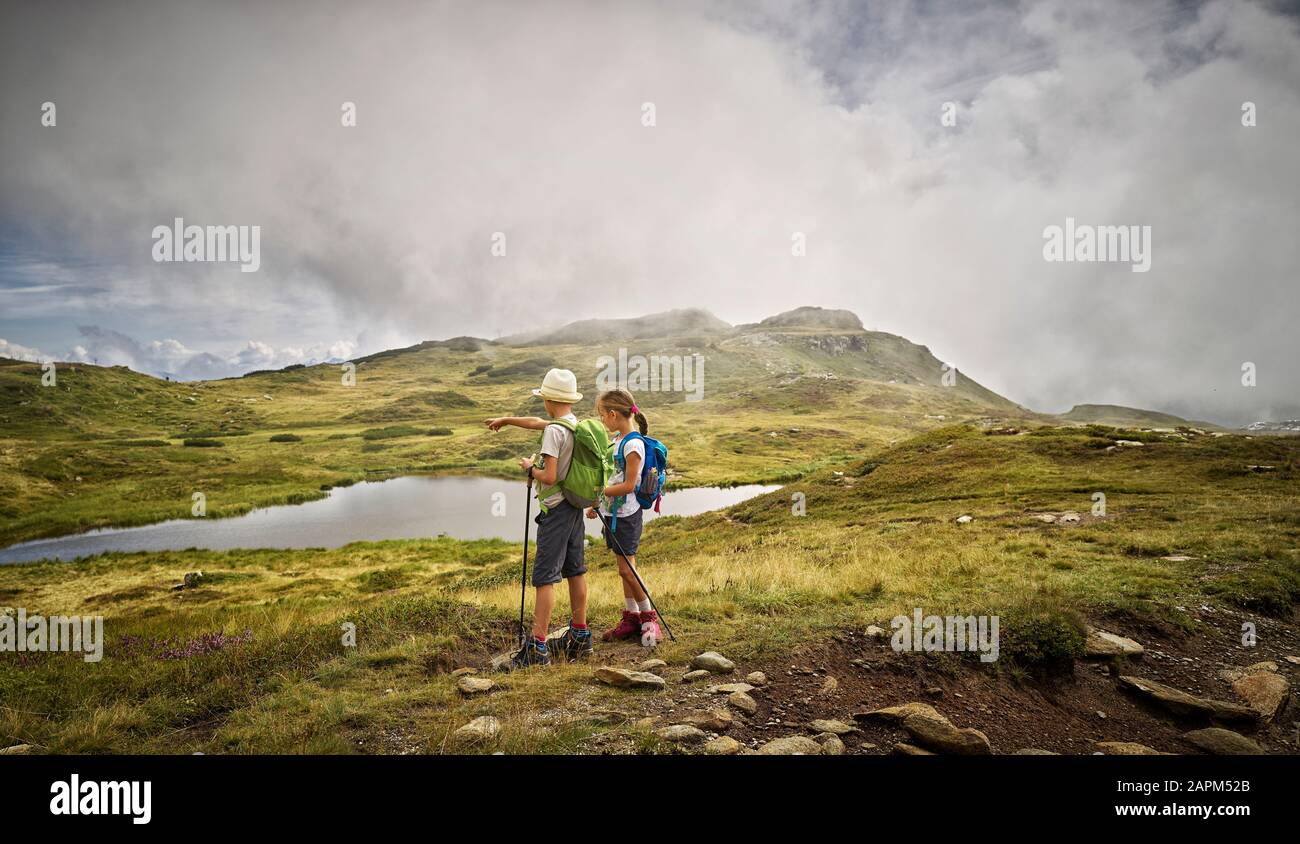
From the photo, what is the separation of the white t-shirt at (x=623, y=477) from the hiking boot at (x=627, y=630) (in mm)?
1699

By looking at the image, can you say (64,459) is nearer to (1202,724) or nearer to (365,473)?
(365,473)

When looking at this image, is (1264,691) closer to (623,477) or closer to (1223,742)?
(1223,742)

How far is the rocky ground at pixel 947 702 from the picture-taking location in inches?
193

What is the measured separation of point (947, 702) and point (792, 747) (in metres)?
2.46

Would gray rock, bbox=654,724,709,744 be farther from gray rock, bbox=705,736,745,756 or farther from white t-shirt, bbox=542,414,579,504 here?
white t-shirt, bbox=542,414,579,504

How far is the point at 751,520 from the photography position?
2952cm

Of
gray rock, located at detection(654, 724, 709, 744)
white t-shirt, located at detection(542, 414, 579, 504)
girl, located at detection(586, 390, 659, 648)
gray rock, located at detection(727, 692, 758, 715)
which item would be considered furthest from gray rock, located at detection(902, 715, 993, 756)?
white t-shirt, located at detection(542, 414, 579, 504)

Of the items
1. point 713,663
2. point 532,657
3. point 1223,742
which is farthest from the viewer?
point 532,657

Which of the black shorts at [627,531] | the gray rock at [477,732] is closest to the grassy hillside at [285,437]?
the black shorts at [627,531]

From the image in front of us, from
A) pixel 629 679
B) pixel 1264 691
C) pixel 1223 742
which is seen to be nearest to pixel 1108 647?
pixel 1264 691

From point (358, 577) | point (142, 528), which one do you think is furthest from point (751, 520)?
point (142, 528)

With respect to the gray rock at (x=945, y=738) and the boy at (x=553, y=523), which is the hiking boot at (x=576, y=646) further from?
the gray rock at (x=945, y=738)

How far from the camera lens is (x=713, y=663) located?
6.65m

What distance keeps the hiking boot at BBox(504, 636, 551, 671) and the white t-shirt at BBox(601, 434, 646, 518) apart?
219cm
